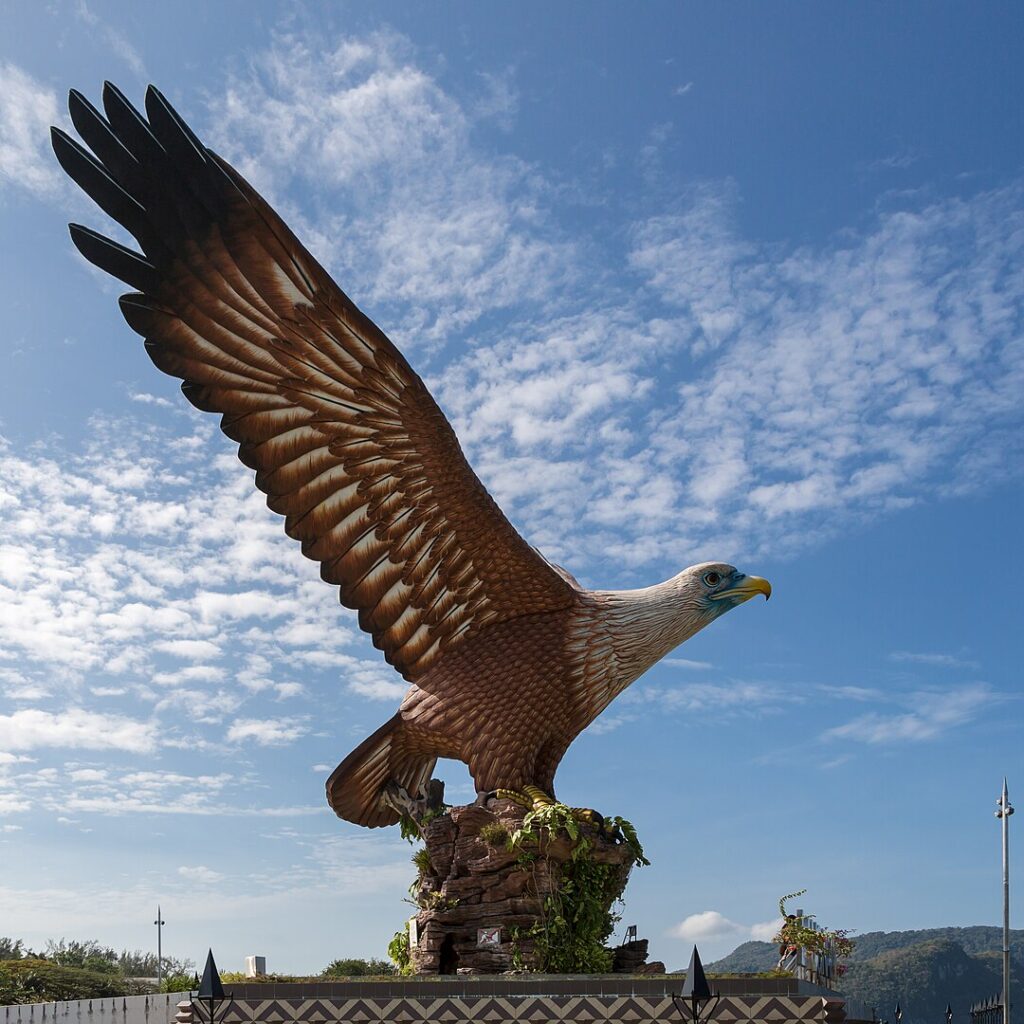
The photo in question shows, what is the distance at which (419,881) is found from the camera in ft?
35.3

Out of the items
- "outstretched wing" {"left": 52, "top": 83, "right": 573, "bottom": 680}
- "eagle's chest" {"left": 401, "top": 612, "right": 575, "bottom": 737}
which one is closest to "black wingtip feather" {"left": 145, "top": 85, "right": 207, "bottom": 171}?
"outstretched wing" {"left": 52, "top": 83, "right": 573, "bottom": 680}

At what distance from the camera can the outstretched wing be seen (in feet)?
30.5

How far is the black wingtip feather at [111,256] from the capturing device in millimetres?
9656

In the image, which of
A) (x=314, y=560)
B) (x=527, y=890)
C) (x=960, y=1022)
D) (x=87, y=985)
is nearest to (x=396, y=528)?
(x=314, y=560)

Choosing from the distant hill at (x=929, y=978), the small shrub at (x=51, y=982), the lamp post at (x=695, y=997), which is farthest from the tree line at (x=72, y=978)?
the distant hill at (x=929, y=978)

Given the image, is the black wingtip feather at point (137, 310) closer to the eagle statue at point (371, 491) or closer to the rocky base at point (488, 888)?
the eagle statue at point (371, 491)

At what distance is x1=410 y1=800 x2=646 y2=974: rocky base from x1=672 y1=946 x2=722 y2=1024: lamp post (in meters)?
1.39

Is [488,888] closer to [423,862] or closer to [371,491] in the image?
[423,862]

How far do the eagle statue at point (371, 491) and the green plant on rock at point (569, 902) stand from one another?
0.46 metres

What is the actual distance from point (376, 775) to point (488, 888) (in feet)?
6.34

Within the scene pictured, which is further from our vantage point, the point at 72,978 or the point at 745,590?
the point at 72,978

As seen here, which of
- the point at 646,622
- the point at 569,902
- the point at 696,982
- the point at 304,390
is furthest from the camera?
the point at 646,622

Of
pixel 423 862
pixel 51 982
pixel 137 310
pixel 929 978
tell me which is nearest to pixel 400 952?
pixel 423 862

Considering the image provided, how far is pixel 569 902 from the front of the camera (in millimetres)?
9992
